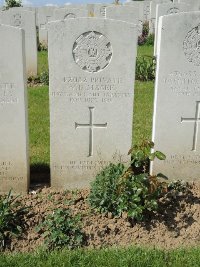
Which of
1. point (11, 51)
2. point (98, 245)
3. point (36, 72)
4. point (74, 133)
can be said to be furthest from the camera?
point (36, 72)

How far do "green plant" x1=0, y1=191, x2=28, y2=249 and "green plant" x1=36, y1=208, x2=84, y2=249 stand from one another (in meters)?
0.22

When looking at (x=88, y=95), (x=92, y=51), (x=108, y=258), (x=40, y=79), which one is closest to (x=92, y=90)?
(x=88, y=95)

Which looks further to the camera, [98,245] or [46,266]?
[98,245]

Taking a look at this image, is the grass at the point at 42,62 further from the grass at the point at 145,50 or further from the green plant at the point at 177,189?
the green plant at the point at 177,189

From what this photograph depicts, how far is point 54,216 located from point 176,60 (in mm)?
2173

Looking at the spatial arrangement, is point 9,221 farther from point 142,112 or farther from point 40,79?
point 40,79

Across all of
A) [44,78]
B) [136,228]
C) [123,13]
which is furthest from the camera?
[123,13]

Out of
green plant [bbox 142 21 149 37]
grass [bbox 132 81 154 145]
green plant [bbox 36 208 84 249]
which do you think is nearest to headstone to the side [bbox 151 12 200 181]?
grass [bbox 132 81 154 145]

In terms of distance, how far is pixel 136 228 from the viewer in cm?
411

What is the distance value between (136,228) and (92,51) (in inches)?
76.7

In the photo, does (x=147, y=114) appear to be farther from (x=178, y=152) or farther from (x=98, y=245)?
(x=98, y=245)

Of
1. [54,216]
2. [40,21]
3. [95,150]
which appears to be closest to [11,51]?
[95,150]

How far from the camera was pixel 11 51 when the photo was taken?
4230mm

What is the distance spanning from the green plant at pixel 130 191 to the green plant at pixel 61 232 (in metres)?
0.38
